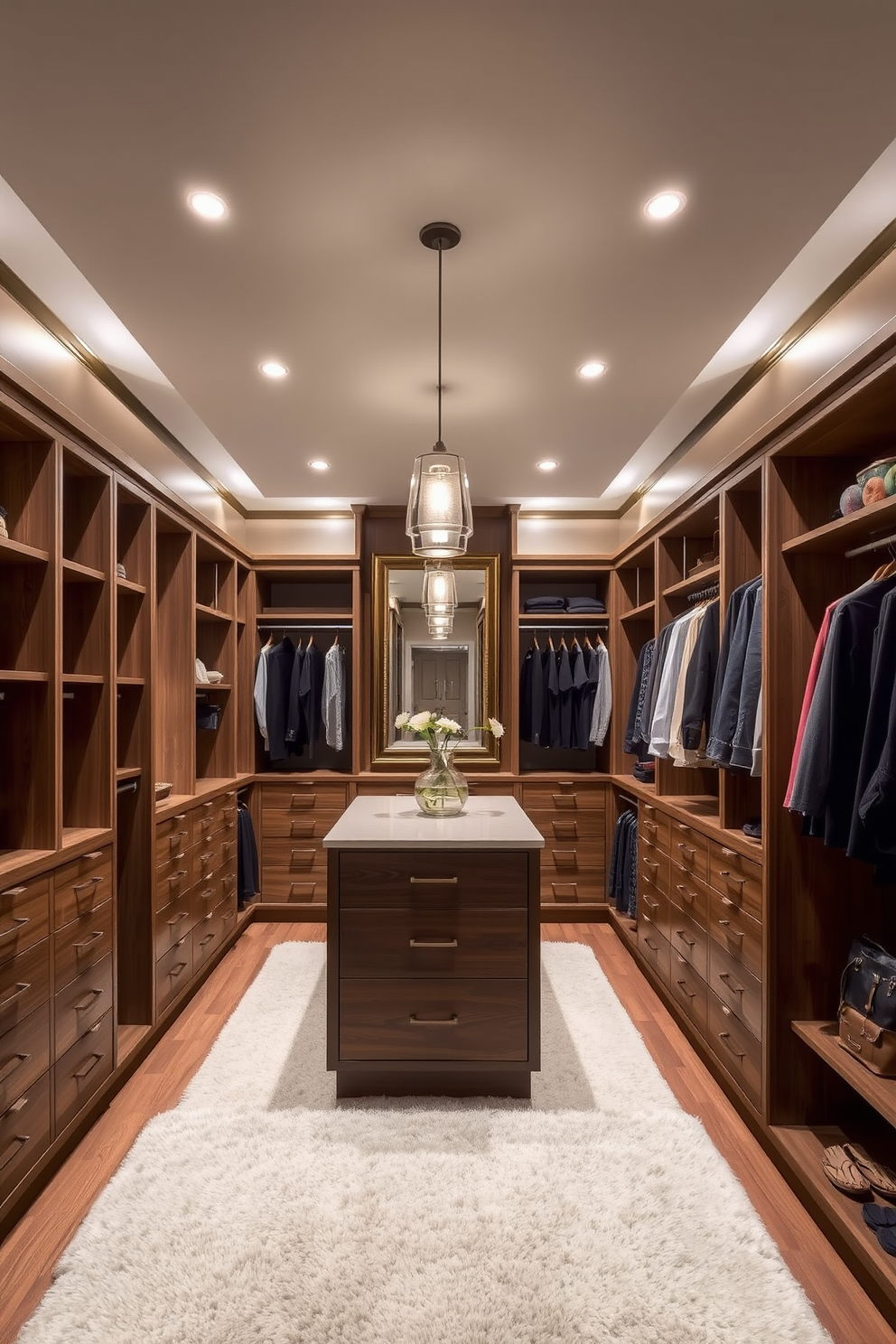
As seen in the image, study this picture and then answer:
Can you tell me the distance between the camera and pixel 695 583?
332cm

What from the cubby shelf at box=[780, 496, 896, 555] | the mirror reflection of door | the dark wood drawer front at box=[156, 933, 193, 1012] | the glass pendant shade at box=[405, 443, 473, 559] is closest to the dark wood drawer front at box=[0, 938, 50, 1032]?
the dark wood drawer front at box=[156, 933, 193, 1012]

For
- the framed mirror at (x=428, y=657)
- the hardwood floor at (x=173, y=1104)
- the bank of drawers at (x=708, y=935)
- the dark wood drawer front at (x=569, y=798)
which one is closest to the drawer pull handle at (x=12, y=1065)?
the hardwood floor at (x=173, y=1104)

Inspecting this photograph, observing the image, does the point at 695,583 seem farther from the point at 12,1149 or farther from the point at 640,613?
the point at 12,1149

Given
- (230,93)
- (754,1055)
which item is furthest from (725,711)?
(230,93)

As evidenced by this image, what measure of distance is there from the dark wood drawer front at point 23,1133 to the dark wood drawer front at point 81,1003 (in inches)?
5.1

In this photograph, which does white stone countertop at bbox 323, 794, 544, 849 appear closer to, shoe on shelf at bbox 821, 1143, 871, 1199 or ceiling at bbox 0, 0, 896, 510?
shoe on shelf at bbox 821, 1143, 871, 1199

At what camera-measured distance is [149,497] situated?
3.04 m

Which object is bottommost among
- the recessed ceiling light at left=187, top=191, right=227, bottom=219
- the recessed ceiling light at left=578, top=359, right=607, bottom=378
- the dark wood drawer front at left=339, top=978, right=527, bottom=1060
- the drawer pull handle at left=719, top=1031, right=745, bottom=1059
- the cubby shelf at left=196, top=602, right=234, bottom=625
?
the drawer pull handle at left=719, top=1031, right=745, bottom=1059

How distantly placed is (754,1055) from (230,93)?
9.72 feet

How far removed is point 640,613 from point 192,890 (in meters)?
2.87

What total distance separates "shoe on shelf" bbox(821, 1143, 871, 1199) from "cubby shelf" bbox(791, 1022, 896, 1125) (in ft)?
0.59

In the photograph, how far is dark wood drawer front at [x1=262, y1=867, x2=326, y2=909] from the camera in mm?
4734

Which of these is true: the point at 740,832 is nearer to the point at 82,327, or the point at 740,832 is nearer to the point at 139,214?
the point at 139,214

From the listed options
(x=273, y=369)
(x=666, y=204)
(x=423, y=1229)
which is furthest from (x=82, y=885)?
(x=666, y=204)
